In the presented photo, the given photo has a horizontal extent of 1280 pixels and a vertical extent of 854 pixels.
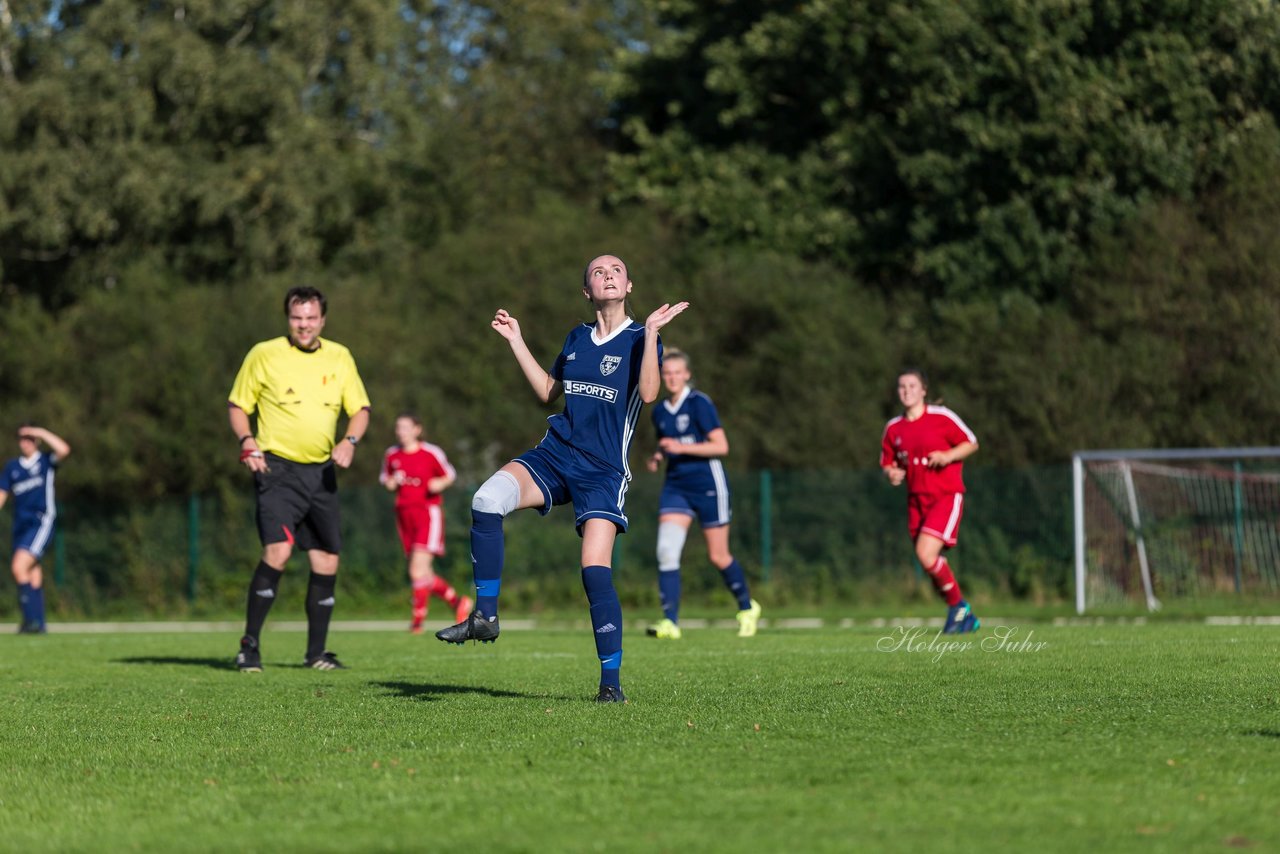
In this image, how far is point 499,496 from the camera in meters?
8.01

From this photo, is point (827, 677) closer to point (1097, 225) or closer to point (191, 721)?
point (191, 721)

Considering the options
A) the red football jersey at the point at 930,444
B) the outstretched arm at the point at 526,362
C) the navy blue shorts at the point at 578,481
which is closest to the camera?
the navy blue shorts at the point at 578,481

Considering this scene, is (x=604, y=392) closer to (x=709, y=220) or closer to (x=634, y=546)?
(x=634, y=546)

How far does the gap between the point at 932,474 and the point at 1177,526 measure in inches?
359

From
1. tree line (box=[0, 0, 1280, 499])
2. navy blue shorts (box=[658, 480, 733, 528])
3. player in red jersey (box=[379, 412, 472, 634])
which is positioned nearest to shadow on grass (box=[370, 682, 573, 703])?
navy blue shorts (box=[658, 480, 733, 528])

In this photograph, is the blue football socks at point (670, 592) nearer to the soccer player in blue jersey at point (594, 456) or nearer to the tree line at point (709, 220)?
the soccer player in blue jersey at point (594, 456)

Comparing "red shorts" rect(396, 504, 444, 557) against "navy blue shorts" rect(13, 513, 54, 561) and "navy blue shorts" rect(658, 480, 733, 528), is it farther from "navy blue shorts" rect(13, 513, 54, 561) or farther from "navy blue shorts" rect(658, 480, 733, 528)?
"navy blue shorts" rect(13, 513, 54, 561)

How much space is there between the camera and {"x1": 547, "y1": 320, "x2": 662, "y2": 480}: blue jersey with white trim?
8188 millimetres

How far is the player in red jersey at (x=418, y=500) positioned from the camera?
58.7 feet

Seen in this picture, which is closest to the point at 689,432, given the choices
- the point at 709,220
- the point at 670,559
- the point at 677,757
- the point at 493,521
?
the point at 670,559

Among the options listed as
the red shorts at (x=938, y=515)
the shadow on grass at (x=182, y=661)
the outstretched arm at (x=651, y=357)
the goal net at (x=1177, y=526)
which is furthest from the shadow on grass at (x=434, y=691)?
the goal net at (x=1177, y=526)

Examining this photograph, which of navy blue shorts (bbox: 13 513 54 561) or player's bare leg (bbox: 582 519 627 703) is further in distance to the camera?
navy blue shorts (bbox: 13 513 54 561)

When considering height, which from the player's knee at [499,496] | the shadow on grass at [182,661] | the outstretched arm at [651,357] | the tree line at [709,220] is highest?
the tree line at [709,220]

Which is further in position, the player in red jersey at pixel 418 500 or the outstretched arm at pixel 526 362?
the player in red jersey at pixel 418 500
